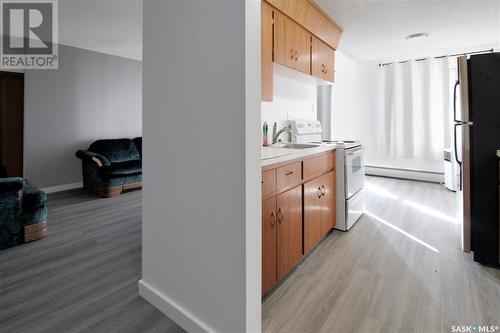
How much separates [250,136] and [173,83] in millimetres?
595

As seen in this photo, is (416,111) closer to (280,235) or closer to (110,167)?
(280,235)

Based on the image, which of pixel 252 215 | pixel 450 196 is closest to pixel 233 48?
pixel 252 215

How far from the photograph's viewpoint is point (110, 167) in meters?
4.36

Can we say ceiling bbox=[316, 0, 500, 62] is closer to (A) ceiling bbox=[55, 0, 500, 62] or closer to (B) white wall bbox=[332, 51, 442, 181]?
(A) ceiling bbox=[55, 0, 500, 62]

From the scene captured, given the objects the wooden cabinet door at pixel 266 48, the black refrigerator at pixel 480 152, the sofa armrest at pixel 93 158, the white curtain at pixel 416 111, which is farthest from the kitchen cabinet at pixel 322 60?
the sofa armrest at pixel 93 158

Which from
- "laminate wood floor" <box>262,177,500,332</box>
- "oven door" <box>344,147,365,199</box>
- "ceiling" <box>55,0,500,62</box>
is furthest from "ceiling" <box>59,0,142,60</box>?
"laminate wood floor" <box>262,177,500,332</box>

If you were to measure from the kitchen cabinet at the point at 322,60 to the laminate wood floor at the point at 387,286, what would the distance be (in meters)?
1.73

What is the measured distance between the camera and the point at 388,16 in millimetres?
3193

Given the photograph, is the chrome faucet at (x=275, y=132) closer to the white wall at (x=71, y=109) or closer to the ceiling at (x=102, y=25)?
the ceiling at (x=102, y=25)

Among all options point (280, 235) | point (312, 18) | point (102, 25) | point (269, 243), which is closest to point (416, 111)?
point (312, 18)

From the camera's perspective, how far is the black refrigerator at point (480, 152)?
2117 mm

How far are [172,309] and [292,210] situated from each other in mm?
987

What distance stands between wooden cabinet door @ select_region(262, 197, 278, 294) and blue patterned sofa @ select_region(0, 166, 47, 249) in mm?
2368

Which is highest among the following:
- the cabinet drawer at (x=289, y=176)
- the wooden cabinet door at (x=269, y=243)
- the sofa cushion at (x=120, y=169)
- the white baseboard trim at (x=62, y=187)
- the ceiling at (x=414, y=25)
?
the ceiling at (x=414, y=25)
